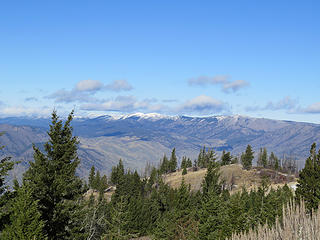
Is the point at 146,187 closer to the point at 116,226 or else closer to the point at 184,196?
the point at 184,196

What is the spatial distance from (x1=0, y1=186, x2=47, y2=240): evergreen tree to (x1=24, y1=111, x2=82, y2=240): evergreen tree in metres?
3.38

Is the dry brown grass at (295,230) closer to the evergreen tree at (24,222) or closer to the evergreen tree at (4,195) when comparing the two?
the evergreen tree at (24,222)

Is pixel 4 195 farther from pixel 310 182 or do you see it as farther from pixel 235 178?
pixel 235 178

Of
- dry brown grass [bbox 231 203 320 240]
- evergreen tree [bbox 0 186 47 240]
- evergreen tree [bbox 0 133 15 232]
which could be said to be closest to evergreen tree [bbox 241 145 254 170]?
evergreen tree [bbox 0 133 15 232]

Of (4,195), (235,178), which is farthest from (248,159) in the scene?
(4,195)

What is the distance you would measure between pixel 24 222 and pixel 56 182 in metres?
7.60

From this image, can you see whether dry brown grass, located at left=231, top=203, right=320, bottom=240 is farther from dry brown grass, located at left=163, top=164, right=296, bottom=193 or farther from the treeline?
dry brown grass, located at left=163, top=164, right=296, bottom=193

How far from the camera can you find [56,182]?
2738cm

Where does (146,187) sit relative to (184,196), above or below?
below

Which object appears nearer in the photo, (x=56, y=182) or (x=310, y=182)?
(x=56, y=182)

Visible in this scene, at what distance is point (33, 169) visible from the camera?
30.7 metres

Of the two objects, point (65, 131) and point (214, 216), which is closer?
point (65, 131)

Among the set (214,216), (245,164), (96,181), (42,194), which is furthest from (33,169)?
(245,164)

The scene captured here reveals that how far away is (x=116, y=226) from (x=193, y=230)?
13.6 meters
